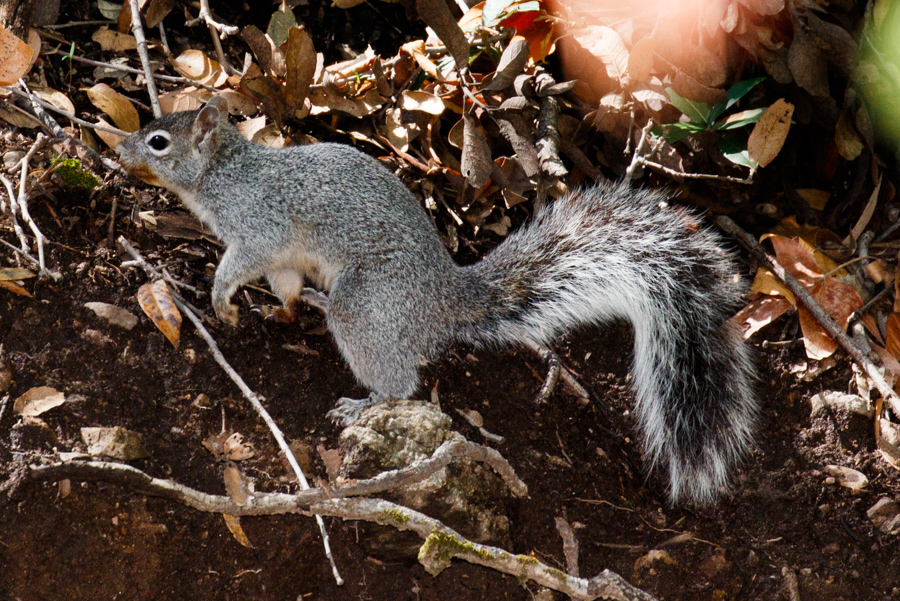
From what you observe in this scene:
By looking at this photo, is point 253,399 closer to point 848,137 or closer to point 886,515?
point 886,515

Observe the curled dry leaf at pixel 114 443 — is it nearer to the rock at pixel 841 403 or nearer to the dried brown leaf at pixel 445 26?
the dried brown leaf at pixel 445 26

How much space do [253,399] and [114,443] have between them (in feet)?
1.64

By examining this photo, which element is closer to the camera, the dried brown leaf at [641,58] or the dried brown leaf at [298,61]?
the dried brown leaf at [641,58]

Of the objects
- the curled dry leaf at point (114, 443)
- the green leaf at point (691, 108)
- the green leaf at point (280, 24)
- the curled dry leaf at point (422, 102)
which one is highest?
the green leaf at point (691, 108)

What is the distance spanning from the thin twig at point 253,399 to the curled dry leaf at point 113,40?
48.6 inches

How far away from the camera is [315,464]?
2.86 metres

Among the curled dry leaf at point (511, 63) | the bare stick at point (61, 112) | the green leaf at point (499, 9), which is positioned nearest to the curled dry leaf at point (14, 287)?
the bare stick at point (61, 112)

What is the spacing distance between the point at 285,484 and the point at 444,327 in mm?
968

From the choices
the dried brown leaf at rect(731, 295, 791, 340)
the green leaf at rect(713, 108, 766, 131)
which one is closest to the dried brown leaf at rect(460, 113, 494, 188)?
the green leaf at rect(713, 108, 766, 131)

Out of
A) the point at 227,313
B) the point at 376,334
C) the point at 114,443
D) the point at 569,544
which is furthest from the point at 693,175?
the point at 114,443

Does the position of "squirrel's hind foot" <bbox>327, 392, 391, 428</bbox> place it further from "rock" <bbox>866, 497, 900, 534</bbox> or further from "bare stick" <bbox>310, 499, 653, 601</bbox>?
"rock" <bbox>866, 497, 900, 534</bbox>

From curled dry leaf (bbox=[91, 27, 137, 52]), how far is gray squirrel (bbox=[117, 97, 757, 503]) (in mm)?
766

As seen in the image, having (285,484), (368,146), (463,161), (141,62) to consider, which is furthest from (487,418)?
(141,62)

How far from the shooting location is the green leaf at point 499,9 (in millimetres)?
3580
